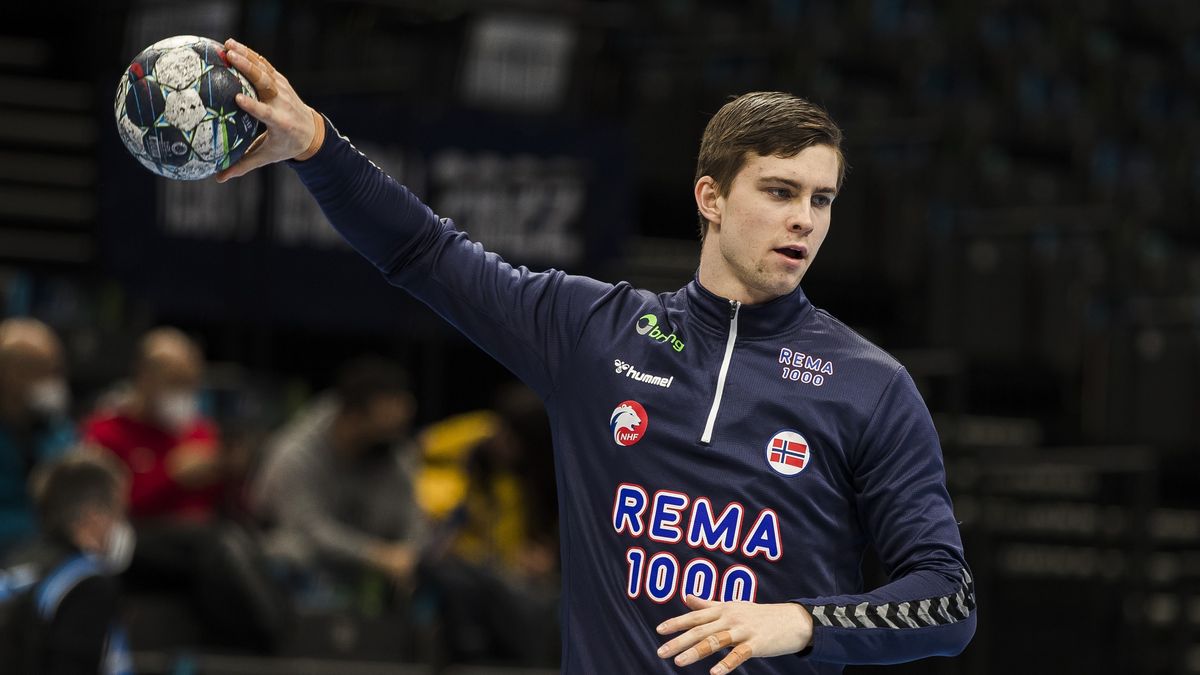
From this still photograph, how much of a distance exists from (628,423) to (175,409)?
451 centimetres

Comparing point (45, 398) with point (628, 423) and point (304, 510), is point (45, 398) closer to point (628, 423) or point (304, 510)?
point (304, 510)

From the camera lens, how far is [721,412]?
9.53 ft

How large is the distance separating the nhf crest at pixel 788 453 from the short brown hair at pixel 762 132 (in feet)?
1.39

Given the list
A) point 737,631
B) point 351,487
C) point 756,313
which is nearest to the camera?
point 737,631

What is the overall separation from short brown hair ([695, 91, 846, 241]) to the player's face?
0.02 meters

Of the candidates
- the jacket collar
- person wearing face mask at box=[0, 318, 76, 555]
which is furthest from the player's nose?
person wearing face mask at box=[0, 318, 76, 555]

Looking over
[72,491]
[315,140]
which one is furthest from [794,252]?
[72,491]

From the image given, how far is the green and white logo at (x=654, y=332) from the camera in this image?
9.84 ft

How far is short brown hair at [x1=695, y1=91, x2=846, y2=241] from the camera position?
9.40 ft

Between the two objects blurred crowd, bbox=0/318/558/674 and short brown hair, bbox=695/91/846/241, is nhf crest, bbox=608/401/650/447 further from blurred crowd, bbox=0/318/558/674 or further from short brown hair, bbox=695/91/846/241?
blurred crowd, bbox=0/318/558/674

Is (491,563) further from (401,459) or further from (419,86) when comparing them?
(419,86)

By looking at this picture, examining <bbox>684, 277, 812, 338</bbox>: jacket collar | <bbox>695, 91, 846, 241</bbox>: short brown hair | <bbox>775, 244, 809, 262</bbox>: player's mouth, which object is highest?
<bbox>695, 91, 846, 241</bbox>: short brown hair

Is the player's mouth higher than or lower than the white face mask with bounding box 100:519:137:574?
higher

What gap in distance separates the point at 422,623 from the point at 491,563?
20.9 inches
